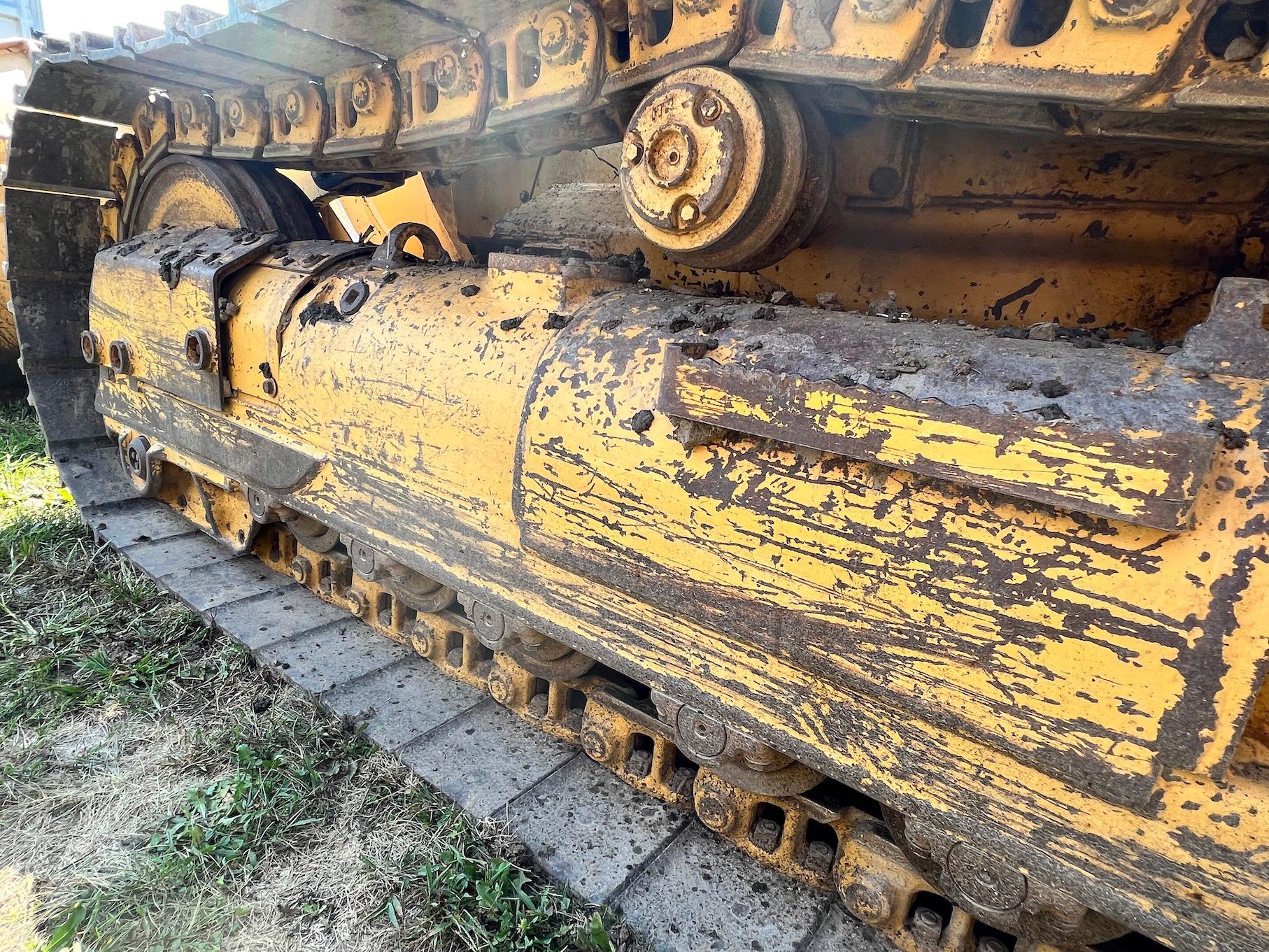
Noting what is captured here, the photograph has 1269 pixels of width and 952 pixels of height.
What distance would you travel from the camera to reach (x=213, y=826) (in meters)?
1.91

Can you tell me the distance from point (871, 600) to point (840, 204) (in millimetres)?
997

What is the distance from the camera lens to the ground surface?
1.65m

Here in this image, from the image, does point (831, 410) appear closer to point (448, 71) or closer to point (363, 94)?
point (448, 71)

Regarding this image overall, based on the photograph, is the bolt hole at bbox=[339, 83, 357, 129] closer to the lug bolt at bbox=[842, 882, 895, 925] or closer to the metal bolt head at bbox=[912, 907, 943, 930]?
the lug bolt at bbox=[842, 882, 895, 925]

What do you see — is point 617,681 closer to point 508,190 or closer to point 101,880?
point 101,880

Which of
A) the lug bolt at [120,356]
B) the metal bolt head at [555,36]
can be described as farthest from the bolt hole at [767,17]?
the lug bolt at [120,356]

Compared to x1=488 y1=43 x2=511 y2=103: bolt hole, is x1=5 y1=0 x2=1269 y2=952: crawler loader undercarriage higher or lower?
lower

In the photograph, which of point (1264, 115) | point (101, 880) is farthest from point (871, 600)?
point (101, 880)

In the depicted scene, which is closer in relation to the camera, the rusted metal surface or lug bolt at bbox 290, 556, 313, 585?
the rusted metal surface

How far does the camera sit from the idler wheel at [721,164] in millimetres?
1367

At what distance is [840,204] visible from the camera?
5.70 feet

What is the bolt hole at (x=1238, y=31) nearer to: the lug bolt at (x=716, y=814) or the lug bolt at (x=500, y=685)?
the lug bolt at (x=716, y=814)

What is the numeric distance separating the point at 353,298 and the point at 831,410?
1.53 metres

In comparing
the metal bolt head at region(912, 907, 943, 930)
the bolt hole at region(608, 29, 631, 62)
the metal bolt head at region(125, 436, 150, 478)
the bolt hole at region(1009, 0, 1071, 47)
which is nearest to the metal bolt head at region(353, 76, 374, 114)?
the bolt hole at region(608, 29, 631, 62)
